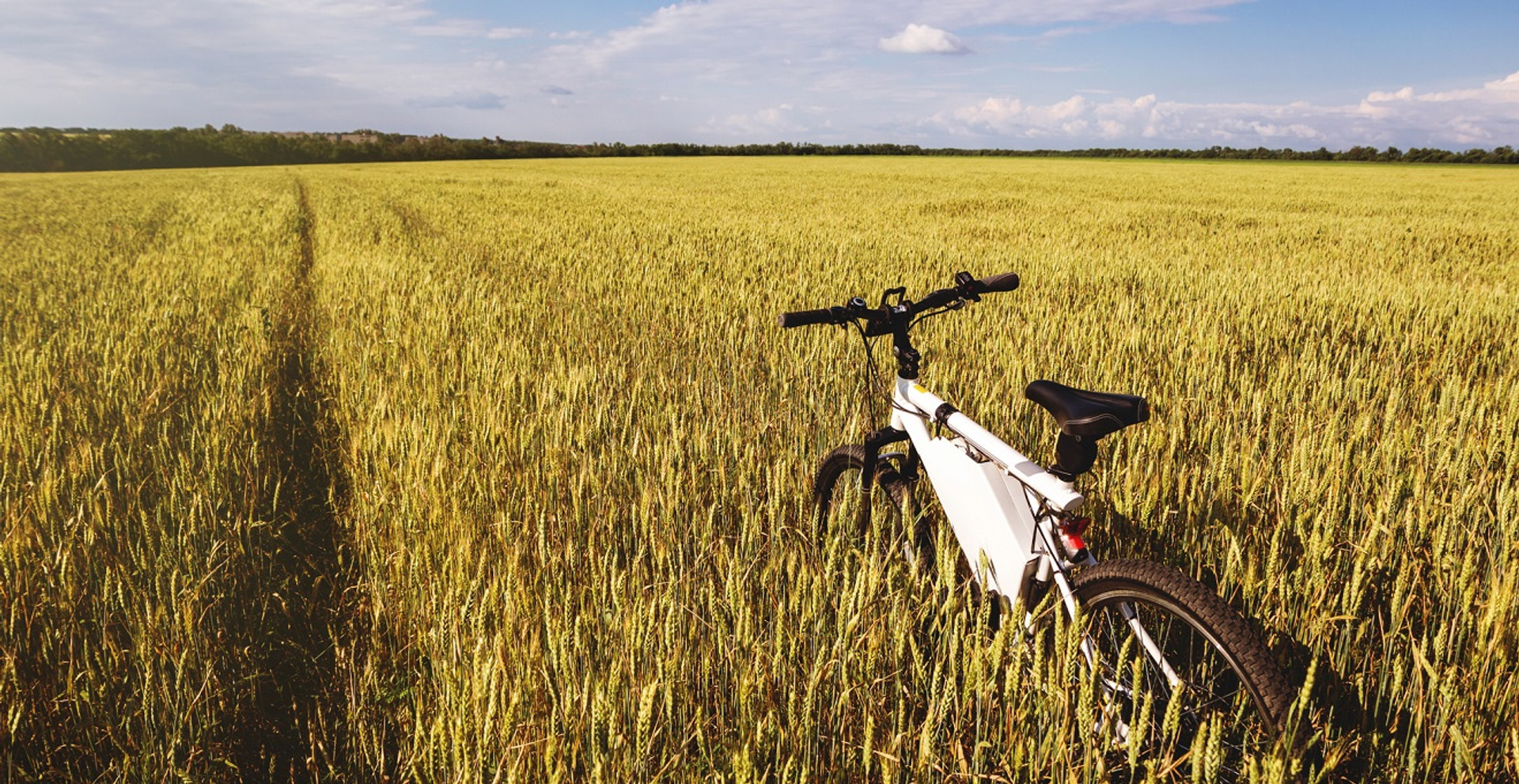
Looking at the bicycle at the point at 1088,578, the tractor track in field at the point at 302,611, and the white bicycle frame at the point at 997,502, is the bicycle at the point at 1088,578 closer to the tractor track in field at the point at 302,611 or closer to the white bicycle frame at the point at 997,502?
the white bicycle frame at the point at 997,502

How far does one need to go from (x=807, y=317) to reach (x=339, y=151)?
3074 inches

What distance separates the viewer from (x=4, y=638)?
191 cm

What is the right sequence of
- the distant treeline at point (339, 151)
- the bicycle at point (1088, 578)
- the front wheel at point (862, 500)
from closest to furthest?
the bicycle at point (1088, 578) → the front wheel at point (862, 500) → the distant treeline at point (339, 151)

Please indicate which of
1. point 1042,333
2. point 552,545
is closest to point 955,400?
point 1042,333

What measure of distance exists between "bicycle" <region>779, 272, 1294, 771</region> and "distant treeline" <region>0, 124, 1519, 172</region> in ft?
239

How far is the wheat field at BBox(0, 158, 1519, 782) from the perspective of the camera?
5.02 feet

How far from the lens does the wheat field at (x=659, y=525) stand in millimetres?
1531

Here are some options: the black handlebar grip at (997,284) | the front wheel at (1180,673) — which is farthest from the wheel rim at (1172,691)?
the black handlebar grip at (997,284)

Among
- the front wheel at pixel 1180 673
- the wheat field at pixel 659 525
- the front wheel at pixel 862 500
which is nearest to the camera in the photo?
the front wheel at pixel 1180 673

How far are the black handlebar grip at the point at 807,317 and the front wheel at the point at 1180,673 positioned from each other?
91 cm

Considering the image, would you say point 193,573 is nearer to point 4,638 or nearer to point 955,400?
point 4,638

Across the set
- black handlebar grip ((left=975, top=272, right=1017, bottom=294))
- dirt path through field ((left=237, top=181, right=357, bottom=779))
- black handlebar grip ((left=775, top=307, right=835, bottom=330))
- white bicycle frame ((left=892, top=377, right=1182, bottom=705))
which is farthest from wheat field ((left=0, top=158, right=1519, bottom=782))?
black handlebar grip ((left=975, top=272, right=1017, bottom=294))

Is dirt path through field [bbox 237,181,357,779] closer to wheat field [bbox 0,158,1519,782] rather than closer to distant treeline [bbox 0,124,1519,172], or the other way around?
wheat field [bbox 0,158,1519,782]

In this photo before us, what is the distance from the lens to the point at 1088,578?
61.7 inches
